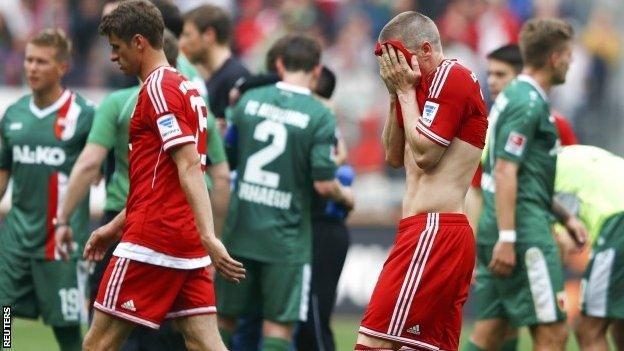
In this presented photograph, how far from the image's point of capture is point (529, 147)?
879cm

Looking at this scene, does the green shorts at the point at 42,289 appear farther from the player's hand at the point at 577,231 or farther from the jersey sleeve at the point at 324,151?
the player's hand at the point at 577,231

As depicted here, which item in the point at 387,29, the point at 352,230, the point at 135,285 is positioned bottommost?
the point at 352,230

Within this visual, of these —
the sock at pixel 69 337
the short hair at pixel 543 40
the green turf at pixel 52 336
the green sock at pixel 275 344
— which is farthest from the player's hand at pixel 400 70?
the green turf at pixel 52 336

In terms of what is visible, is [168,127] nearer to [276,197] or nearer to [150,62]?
[150,62]

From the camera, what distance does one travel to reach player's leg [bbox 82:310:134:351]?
6.99 m

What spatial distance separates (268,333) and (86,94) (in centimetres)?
880

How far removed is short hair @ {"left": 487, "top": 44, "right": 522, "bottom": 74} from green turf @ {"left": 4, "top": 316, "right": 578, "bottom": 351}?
358 centimetres

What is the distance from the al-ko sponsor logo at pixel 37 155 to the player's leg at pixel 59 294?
0.68 metres

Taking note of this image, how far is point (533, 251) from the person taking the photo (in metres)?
8.76

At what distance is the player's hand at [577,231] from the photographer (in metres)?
8.96

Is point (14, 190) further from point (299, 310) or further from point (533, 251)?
point (533, 251)

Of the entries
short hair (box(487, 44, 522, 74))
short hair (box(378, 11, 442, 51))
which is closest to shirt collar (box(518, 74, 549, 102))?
short hair (box(487, 44, 522, 74))

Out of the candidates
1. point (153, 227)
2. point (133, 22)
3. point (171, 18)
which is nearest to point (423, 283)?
point (153, 227)

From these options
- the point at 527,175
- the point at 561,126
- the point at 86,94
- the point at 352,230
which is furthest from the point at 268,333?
the point at 86,94
